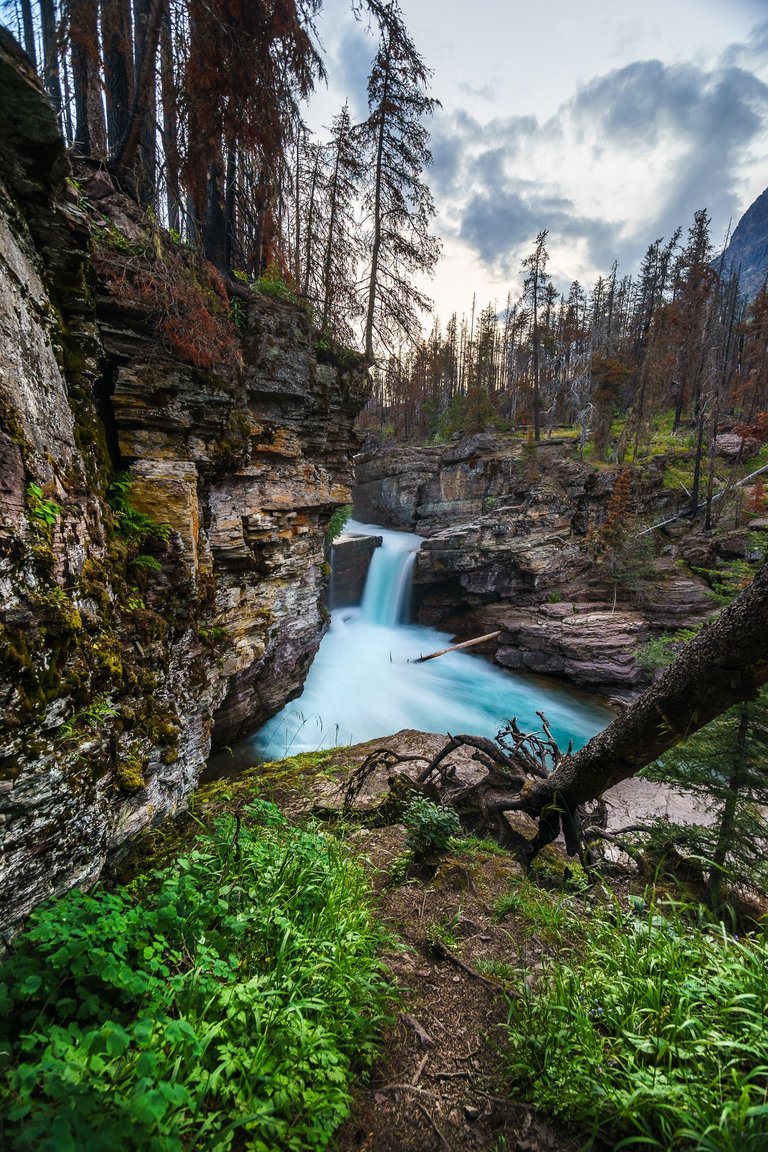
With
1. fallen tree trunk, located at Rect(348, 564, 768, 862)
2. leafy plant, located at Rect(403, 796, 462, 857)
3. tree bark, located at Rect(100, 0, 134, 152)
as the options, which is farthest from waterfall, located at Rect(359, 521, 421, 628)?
tree bark, located at Rect(100, 0, 134, 152)

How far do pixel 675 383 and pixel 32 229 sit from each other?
1597 inches

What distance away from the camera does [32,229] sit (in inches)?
146

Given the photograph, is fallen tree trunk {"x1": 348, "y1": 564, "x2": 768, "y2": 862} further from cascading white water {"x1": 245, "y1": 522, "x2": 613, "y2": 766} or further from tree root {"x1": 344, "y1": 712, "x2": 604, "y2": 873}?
cascading white water {"x1": 245, "y1": 522, "x2": 613, "y2": 766}

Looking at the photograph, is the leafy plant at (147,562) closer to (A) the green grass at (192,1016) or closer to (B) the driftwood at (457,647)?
(A) the green grass at (192,1016)

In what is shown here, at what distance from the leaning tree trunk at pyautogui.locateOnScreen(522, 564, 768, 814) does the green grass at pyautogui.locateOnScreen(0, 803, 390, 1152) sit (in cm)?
231

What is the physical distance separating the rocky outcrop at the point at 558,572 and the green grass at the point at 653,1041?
49.3 feet

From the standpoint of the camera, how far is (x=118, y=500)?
208 inches

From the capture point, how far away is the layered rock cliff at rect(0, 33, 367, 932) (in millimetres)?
2926

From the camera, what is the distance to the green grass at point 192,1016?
1.45m

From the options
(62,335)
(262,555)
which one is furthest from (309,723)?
(62,335)

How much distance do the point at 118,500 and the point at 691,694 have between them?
6.14 meters

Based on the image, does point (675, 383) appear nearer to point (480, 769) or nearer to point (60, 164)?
point (480, 769)

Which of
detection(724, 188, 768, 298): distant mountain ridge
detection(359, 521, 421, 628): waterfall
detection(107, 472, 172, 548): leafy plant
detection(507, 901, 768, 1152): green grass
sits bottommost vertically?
detection(359, 521, 421, 628): waterfall

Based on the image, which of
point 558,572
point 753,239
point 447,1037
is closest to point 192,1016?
point 447,1037
